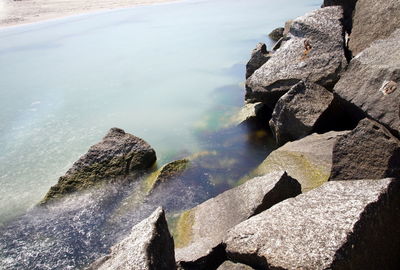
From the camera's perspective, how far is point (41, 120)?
1240cm

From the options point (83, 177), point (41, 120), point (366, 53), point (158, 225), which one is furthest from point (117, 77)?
point (158, 225)

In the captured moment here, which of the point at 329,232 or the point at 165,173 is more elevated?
the point at 329,232

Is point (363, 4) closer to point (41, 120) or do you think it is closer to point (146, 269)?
point (146, 269)

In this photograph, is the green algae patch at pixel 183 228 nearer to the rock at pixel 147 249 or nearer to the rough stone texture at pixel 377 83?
the rock at pixel 147 249

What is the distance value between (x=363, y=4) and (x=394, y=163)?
224 inches

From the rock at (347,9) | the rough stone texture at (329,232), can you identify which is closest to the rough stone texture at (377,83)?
the rough stone texture at (329,232)

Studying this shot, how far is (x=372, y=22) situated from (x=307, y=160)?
3.81 m

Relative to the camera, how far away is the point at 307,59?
29.9 feet

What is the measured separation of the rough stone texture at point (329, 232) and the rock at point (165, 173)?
3.84 metres

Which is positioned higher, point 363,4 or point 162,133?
point 363,4

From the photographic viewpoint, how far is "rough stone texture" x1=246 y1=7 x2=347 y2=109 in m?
8.71

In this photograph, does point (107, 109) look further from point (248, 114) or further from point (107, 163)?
point (248, 114)

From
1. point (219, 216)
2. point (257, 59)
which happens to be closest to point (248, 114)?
point (257, 59)

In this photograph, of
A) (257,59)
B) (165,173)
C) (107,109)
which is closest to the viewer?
(165,173)
